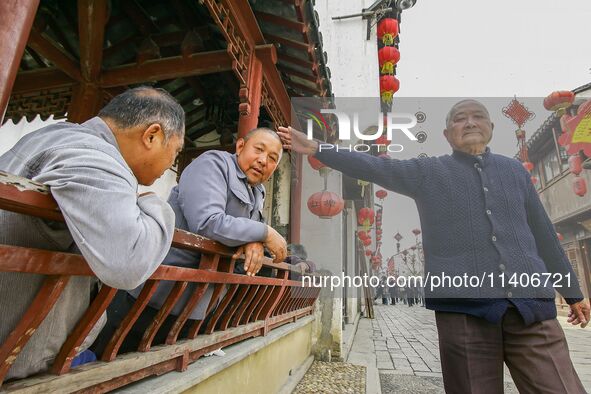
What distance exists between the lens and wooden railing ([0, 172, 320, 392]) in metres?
0.80

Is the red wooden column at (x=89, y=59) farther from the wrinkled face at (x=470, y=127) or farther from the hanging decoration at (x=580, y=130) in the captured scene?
the hanging decoration at (x=580, y=130)

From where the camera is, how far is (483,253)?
176cm

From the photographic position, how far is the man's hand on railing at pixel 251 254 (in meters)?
1.71

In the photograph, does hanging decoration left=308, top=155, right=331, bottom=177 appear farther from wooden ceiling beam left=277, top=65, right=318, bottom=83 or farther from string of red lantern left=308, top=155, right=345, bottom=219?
wooden ceiling beam left=277, top=65, right=318, bottom=83

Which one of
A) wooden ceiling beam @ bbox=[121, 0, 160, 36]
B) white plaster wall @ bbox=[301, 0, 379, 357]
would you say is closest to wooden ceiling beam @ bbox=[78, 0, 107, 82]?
wooden ceiling beam @ bbox=[121, 0, 160, 36]

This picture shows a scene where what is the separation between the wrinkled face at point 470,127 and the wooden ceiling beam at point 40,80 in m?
4.75

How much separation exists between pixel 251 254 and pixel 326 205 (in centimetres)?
391

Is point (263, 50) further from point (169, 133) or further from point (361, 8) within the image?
point (361, 8)

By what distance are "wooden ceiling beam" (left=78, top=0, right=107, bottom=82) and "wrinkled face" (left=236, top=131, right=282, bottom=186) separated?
292cm

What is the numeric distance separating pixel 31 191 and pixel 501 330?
1965mm

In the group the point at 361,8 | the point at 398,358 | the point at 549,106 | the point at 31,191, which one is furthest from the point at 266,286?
the point at 361,8

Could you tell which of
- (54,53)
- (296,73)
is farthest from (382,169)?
(54,53)

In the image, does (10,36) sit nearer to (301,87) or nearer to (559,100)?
(301,87)

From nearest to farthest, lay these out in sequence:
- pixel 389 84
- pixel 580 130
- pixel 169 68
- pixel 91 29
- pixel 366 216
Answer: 1. pixel 91 29
2. pixel 169 68
3. pixel 389 84
4. pixel 580 130
5. pixel 366 216
